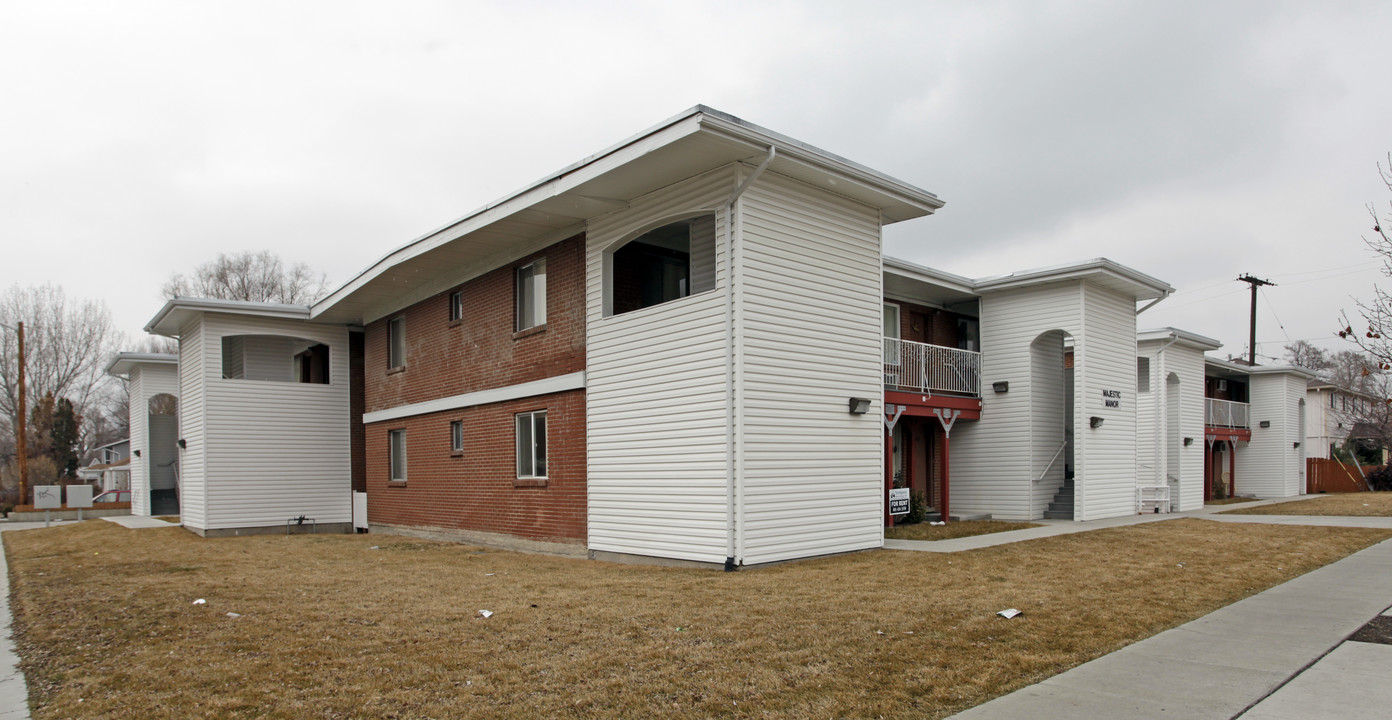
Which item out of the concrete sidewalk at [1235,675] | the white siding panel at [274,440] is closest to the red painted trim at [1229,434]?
the concrete sidewalk at [1235,675]

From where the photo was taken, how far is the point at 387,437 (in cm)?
2078

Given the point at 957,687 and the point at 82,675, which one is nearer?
the point at 957,687

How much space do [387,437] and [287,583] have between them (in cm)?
1026

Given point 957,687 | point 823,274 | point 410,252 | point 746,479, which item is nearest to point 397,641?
point 957,687

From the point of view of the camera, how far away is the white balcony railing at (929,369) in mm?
17891

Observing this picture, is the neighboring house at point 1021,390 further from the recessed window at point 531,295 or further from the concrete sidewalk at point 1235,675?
the concrete sidewalk at point 1235,675

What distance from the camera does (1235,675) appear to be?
570cm

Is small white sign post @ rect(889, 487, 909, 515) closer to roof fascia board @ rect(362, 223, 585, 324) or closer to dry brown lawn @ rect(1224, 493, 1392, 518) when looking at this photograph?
roof fascia board @ rect(362, 223, 585, 324)

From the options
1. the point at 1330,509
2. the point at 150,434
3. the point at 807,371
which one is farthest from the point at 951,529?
the point at 150,434

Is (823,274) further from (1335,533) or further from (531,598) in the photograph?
(1335,533)

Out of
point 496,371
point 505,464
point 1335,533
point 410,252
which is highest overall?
point 410,252

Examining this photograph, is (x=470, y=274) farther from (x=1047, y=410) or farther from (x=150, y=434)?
(x=150, y=434)

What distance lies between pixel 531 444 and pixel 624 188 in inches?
200

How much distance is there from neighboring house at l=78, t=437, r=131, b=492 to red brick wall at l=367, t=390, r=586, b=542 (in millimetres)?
17352
